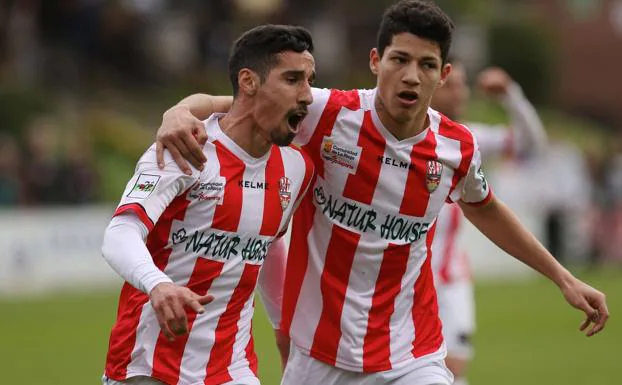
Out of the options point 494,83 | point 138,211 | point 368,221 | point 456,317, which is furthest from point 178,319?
point 456,317

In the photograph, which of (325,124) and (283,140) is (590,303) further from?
(283,140)

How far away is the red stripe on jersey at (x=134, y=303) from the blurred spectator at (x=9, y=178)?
1413 cm

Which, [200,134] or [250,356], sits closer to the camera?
[200,134]

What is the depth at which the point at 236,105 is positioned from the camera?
20.1ft

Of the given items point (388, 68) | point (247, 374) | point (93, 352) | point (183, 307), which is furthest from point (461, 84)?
point (93, 352)

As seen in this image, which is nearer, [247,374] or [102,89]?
[247,374]

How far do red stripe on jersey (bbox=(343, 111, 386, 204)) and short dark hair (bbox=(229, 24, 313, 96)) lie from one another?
0.62m

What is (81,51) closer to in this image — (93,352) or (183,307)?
(93,352)

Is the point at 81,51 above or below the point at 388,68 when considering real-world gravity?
below

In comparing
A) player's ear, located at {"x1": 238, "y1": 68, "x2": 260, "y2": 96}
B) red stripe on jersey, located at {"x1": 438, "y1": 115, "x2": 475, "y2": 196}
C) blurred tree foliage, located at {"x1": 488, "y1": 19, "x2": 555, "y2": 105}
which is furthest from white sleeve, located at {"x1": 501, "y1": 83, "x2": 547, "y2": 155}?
blurred tree foliage, located at {"x1": 488, "y1": 19, "x2": 555, "y2": 105}

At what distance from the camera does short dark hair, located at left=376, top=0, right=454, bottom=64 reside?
6.20m

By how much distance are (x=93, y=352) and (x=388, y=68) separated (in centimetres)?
891

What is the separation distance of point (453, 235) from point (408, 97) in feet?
11.4

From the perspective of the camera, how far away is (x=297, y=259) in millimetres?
6699
